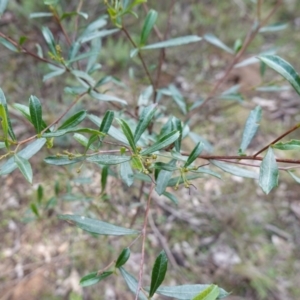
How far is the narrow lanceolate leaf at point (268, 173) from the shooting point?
1.92ft

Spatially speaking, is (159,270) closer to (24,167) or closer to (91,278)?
(91,278)

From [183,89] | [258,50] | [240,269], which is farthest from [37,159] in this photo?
[258,50]

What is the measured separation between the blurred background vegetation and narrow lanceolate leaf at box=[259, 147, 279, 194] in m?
0.71

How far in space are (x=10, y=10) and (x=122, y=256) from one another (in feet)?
7.74

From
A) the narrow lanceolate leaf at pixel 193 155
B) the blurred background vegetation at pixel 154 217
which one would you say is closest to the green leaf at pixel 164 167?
the narrow lanceolate leaf at pixel 193 155

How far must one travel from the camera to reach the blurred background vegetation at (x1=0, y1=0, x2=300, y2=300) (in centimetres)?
166

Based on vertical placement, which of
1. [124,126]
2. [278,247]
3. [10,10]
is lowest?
[278,247]

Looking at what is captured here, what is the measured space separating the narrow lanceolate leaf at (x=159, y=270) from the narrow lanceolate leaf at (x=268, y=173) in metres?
0.21

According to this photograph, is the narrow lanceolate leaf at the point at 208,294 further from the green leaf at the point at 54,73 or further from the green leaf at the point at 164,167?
the green leaf at the point at 54,73

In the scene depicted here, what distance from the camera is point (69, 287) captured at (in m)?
1.65

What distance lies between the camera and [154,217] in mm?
1871

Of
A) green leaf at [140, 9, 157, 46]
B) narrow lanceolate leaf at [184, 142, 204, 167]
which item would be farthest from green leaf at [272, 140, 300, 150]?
green leaf at [140, 9, 157, 46]

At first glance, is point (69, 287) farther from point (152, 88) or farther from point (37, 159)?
point (152, 88)

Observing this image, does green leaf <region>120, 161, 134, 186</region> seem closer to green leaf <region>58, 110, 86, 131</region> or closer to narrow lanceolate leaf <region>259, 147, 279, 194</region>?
green leaf <region>58, 110, 86, 131</region>
